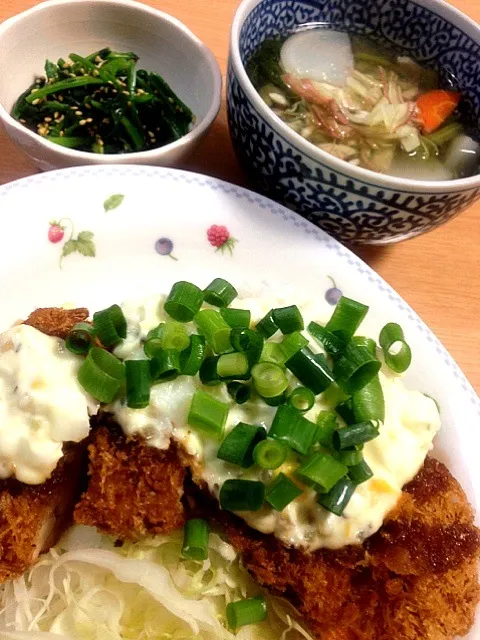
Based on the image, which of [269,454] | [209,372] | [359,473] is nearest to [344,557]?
[359,473]

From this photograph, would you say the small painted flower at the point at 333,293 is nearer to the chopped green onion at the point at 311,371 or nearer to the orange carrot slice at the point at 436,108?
the chopped green onion at the point at 311,371

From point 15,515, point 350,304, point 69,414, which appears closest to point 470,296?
point 350,304

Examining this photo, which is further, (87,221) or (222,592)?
(87,221)

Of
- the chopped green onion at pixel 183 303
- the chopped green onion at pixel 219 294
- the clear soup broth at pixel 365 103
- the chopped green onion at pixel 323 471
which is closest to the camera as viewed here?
the chopped green onion at pixel 323 471

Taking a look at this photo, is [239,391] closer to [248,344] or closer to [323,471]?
[248,344]

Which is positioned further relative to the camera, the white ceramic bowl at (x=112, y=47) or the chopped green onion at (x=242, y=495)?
the white ceramic bowl at (x=112, y=47)

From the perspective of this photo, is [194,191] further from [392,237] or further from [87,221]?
[392,237]

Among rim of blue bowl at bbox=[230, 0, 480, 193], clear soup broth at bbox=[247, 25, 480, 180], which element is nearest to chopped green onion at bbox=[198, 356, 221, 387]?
rim of blue bowl at bbox=[230, 0, 480, 193]

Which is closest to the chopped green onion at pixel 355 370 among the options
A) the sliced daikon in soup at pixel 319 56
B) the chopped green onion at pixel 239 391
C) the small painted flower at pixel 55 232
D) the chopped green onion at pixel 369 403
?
the chopped green onion at pixel 369 403
